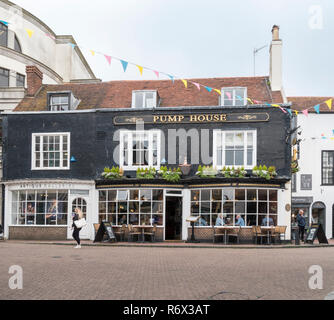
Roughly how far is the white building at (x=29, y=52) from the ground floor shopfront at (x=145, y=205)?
1218 cm

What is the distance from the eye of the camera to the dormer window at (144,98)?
23.1 m

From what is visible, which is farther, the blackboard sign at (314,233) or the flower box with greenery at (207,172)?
the flower box with greenery at (207,172)

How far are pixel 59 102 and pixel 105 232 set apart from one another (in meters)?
7.77

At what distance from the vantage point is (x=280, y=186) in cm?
2106

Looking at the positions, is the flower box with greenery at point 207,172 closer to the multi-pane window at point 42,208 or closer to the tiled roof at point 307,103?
the multi-pane window at point 42,208

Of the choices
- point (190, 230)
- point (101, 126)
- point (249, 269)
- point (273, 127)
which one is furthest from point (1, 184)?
point (249, 269)

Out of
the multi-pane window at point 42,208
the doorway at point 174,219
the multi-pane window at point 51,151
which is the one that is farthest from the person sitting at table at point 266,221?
the multi-pane window at point 51,151

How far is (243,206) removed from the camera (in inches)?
821

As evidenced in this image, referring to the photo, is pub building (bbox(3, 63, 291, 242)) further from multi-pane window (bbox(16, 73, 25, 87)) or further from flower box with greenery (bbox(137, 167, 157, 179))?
multi-pane window (bbox(16, 73, 25, 87))

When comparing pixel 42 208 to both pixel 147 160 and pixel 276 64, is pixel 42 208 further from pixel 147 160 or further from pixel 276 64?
pixel 276 64

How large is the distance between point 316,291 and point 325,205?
79.5 ft

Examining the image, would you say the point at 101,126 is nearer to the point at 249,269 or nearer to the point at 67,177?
the point at 67,177

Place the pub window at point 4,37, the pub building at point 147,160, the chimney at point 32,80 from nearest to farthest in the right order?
the pub building at point 147,160
the chimney at point 32,80
the pub window at point 4,37
